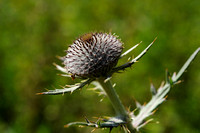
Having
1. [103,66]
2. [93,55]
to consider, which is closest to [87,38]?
[93,55]

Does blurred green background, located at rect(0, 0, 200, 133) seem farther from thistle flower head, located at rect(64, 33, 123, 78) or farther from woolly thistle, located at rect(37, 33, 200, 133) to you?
thistle flower head, located at rect(64, 33, 123, 78)

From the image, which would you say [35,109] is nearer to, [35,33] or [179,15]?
[35,33]

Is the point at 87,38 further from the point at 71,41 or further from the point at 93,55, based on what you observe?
the point at 71,41

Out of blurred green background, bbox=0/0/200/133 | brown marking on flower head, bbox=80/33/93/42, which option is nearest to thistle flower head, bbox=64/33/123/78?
brown marking on flower head, bbox=80/33/93/42

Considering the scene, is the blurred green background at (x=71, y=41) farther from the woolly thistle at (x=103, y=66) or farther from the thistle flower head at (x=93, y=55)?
the thistle flower head at (x=93, y=55)

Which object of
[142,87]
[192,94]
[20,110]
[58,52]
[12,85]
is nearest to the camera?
[192,94]

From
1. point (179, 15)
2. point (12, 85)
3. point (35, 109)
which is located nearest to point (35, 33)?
point (12, 85)
